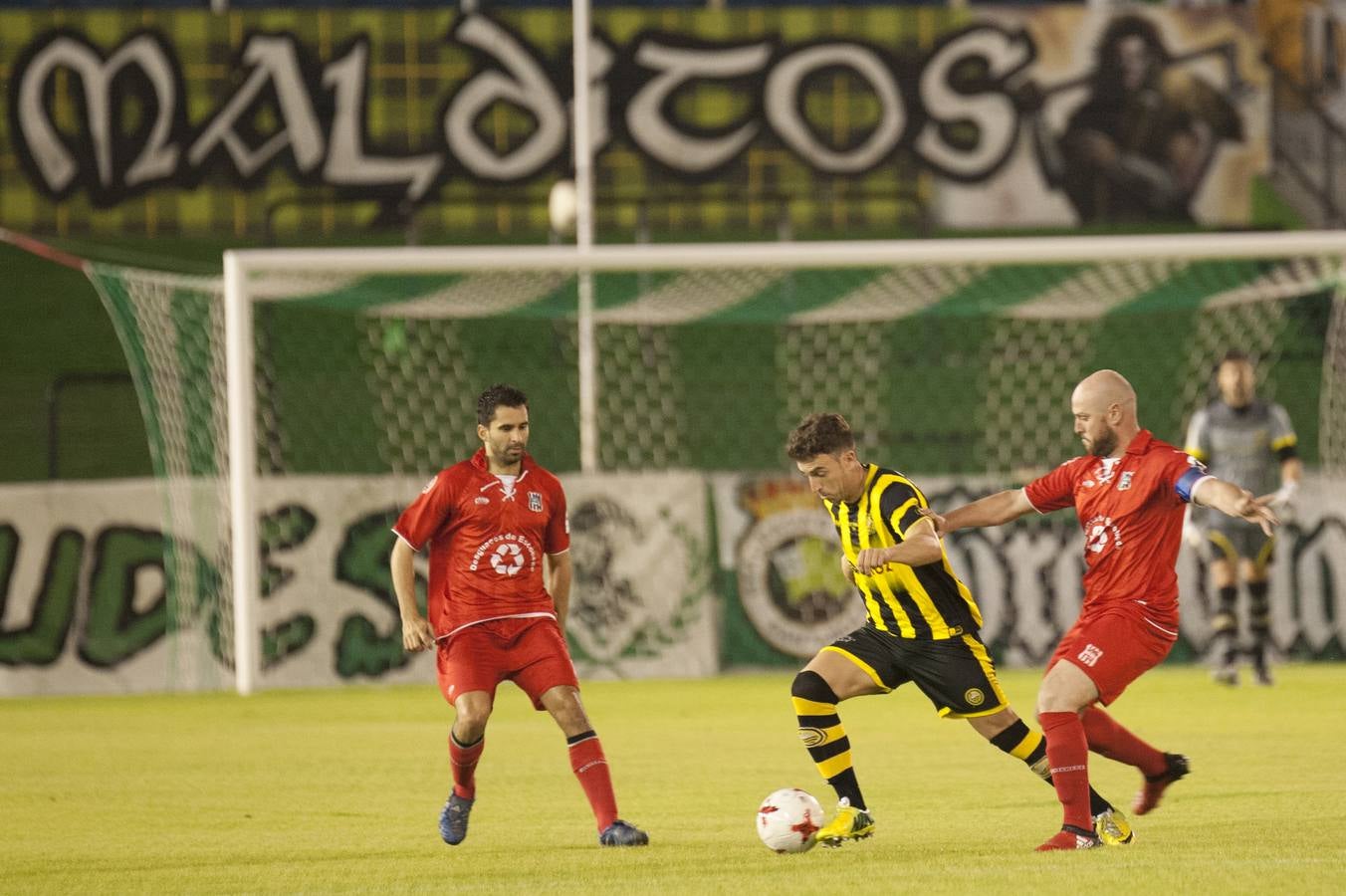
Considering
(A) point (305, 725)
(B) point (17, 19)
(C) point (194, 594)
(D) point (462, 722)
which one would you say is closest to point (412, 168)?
(B) point (17, 19)

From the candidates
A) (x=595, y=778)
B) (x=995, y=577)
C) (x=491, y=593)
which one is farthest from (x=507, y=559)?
(x=995, y=577)

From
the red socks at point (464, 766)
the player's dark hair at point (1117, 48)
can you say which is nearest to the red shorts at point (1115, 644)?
the red socks at point (464, 766)

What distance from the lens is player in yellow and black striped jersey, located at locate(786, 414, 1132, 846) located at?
6598mm

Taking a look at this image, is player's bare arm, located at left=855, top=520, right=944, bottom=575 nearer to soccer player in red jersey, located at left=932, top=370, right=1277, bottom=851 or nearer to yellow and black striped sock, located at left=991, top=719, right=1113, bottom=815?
soccer player in red jersey, located at left=932, top=370, right=1277, bottom=851

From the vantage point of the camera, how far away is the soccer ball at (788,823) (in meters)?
6.36

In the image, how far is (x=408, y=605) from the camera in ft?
22.5

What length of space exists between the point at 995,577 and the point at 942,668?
8220mm

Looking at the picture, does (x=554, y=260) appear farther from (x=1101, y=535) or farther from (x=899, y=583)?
(x=1101, y=535)

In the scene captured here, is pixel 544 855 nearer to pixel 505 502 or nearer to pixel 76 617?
pixel 505 502

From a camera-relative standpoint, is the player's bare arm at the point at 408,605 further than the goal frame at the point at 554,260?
No

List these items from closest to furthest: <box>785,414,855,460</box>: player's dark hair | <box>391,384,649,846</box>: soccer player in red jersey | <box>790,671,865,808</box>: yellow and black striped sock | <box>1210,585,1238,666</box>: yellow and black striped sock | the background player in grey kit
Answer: <box>785,414,855,460</box>: player's dark hair
<box>790,671,865,808</box>: yellow and black striped sock
<box>391,384,649,846</box>: soccer player in red jersey
the background player in grey kit
<box>1210,585,1238,666</box>: yellow and black striped sock

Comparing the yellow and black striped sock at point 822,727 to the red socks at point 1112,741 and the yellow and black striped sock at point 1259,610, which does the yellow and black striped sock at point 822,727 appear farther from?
the yellow and black striped sock at point 1259,610

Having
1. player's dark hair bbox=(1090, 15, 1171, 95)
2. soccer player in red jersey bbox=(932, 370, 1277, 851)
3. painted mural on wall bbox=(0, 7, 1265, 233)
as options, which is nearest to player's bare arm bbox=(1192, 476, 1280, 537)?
soccer player in red jersey bbox=(932, 370, 1277, 851)

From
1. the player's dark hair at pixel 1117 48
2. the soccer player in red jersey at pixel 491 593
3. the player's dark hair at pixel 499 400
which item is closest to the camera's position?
the soccer player in red jersey at pixel 491 593
